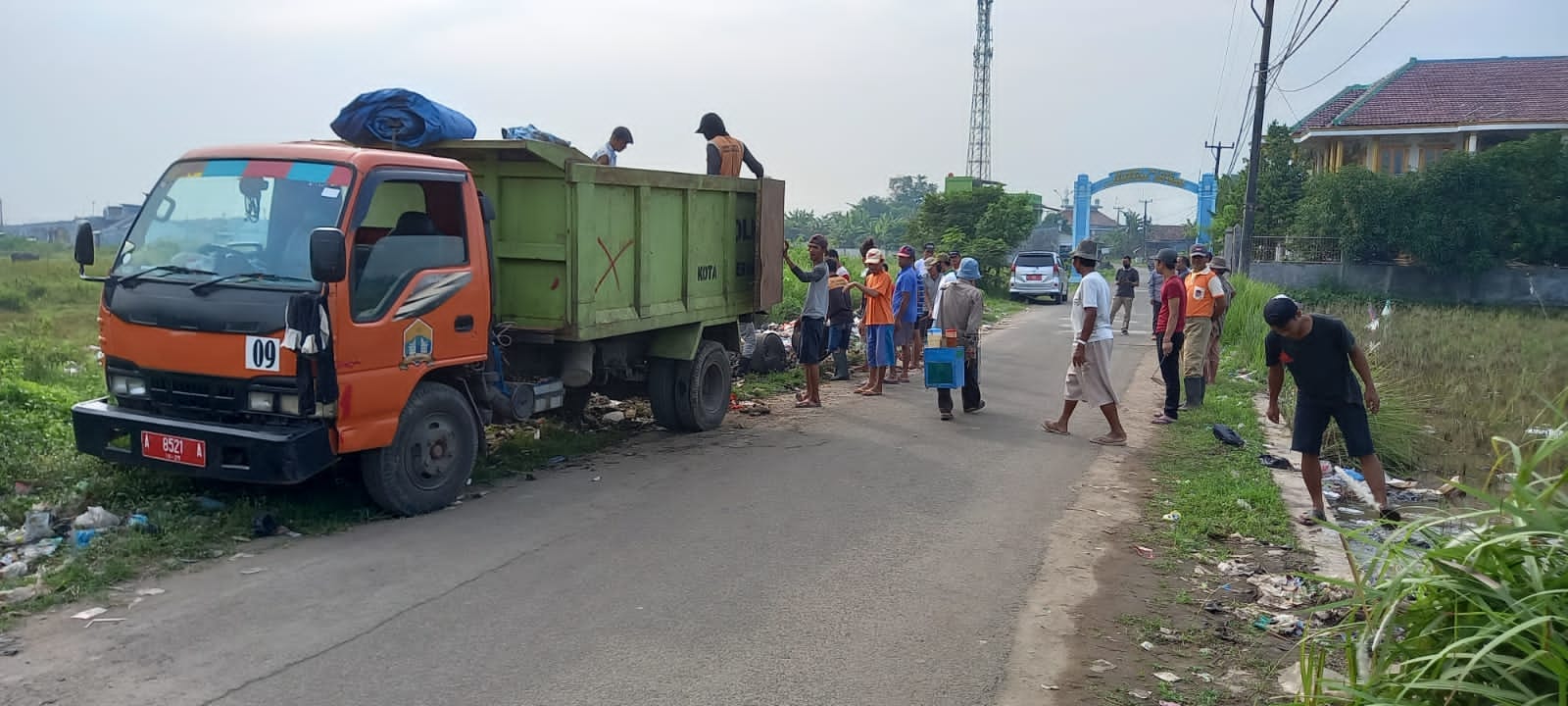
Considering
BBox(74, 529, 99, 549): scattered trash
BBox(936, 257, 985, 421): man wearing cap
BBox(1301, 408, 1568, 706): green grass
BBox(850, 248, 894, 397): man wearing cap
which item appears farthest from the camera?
BBox(850, 248, 894, 397): man wearing cap

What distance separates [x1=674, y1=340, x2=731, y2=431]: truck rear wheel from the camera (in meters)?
9.98

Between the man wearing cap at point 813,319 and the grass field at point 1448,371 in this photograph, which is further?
the man wearing cap at point 813,319

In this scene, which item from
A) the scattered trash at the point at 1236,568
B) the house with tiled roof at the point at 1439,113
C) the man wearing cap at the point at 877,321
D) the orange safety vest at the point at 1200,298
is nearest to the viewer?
the scattered trash at the point at 1236,568

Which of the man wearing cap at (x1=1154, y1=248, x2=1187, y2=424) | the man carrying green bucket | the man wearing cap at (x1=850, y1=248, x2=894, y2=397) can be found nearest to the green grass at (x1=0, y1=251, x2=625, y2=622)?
the man carrying green bucket

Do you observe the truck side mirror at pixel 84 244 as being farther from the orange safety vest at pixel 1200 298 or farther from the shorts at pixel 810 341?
the orange safety vest at pixel 1200 298

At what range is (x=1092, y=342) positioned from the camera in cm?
988

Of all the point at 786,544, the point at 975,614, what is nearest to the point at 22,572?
the point at 786,544

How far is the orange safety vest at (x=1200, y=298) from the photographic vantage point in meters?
11.7

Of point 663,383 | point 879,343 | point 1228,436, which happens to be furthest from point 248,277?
point 1228,436

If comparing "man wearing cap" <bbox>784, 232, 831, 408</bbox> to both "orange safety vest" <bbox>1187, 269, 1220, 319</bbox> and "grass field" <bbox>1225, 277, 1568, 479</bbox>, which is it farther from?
"grass field" <bbox>1225, 277, 1568, 479</bbox>

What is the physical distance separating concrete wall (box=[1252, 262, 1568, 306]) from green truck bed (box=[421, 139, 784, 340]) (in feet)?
82.6

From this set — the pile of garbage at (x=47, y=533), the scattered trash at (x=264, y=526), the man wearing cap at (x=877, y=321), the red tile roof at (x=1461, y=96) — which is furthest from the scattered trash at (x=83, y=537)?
the red tile roof at (x=1461, y=96)

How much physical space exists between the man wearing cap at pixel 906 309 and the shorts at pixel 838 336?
23.3 inches

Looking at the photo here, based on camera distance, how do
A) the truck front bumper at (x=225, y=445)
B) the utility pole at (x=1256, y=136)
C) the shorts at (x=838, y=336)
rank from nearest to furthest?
the truck front bumper at (x=225, y=445)
the shorts at (x=838, y=336)
the utility pole at (x=1256, y=136)
